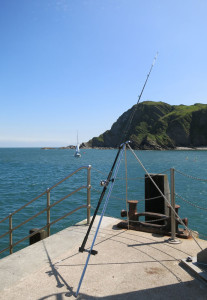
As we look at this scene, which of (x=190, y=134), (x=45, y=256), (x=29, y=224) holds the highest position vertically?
(x=190, y=134)

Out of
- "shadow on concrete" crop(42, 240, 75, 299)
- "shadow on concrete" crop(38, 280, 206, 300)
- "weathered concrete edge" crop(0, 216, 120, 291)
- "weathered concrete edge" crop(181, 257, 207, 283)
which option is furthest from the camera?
"weathered concrete edge" crop(0, 216, 120, 291)

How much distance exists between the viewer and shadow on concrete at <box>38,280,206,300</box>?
3314mm

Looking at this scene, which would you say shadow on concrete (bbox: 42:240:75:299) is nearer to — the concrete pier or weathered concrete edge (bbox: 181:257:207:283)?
the concrete pier

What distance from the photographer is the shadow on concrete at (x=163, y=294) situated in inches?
130

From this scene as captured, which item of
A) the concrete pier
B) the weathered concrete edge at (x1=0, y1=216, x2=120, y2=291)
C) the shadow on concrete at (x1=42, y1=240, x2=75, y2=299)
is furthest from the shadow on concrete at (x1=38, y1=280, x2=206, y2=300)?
the weathered concrete edge at (x1=0, y1=216, x2=120, y2=291)

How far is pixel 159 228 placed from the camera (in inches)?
235

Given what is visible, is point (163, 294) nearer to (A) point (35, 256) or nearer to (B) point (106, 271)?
(B) point (106, 271)

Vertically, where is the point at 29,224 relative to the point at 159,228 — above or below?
below

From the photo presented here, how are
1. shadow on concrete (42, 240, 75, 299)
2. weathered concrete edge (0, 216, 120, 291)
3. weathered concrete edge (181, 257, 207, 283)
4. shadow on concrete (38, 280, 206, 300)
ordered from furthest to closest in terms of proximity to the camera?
weathered concrete edge (0, 216, 120, 291) → weathered concrete edge (181, 257, 207, 283) → shadow on concrete (42, 240, 75, 299) → shadow on concrete (38, 280, 206, 300)

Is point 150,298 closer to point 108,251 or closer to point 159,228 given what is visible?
point 108,251

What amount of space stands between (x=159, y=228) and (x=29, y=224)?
1111 centimetres

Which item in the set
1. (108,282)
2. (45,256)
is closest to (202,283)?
(108,282)

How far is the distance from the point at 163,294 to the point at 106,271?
1058mm

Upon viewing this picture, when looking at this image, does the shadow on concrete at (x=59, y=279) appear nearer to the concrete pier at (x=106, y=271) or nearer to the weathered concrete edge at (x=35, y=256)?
the concrete pier at (x=106, y=271)
